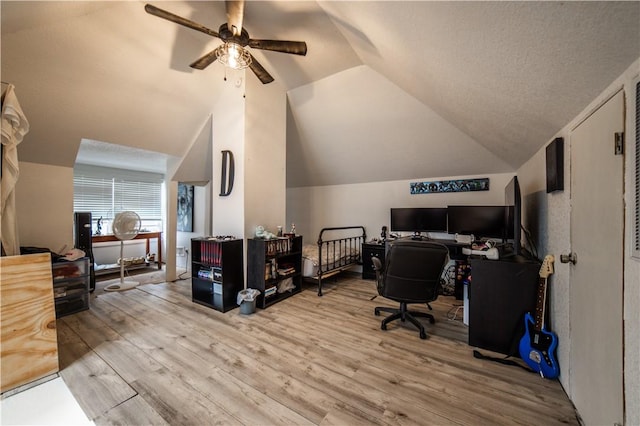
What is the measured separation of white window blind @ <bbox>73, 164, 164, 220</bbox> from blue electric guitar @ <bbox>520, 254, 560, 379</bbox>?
Answer: 690 cm

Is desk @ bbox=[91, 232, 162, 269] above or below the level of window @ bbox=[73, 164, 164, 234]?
below

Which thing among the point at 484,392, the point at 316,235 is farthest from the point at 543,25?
the point at 316,235

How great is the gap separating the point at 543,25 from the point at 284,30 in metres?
2.32

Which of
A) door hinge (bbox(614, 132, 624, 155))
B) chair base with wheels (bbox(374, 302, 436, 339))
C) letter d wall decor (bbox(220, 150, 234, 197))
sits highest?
letter d wall decor (bbox(220, 150, 234, 197))

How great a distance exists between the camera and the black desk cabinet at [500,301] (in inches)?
75.2

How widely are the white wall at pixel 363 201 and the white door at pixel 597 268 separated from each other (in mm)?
2500

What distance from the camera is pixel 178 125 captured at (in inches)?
139

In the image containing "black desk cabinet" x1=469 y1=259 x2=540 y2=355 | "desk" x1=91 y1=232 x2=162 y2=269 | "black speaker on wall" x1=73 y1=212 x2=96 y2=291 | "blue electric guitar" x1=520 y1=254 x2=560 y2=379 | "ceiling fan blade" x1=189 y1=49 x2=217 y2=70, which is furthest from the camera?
"desk" x1=91 y1=232 x2=162 y2=269

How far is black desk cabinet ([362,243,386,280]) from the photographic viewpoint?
13.6 feet

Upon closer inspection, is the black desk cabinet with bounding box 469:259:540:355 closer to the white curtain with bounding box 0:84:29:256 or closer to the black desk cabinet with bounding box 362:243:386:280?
the black desk cabinet with bounding box 362:243:386:280

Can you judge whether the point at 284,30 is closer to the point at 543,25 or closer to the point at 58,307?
the point at 543,25

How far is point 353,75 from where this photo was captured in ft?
10.2

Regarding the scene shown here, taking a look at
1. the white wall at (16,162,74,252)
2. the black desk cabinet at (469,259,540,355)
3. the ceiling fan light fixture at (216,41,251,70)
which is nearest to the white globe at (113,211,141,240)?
the white wall at (16,162,74,252)

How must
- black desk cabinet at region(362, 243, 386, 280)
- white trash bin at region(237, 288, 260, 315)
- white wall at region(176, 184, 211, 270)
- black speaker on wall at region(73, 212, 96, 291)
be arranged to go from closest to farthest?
white trash bin at region(237, 288, 260, 315), black speaker on wall at region(73, 212, 96, 291), black desk cabinet at region(362, 243, 386, 280), white wall at region(176, 184, 211, 270)
